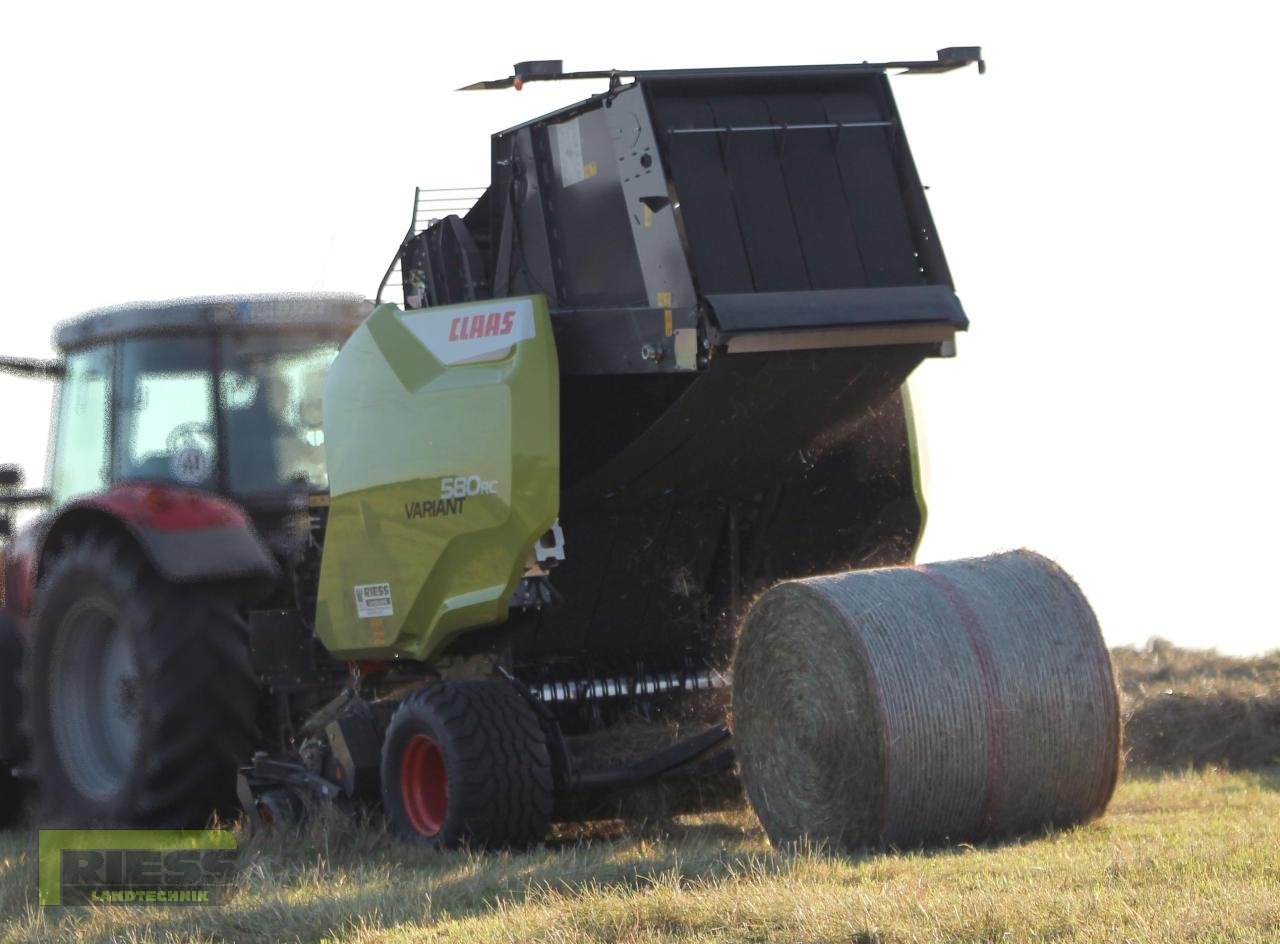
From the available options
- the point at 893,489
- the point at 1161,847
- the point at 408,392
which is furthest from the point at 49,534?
the point at 1161,847

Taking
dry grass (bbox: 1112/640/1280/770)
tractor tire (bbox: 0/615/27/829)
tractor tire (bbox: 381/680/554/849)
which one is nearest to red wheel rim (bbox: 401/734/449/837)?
tractor tire (bbox: 381/680/554/849)

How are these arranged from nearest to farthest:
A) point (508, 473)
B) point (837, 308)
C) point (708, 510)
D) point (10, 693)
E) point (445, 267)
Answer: point (837, 308), point (508, 473), point (708, 510), point (445, 267), point (10, 693)

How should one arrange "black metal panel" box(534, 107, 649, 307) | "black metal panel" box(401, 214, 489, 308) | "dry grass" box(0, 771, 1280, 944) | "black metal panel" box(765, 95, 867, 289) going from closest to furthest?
1. "dry grass" box(0, 771, 1280, 944)
2. "black metal panel" box(765, 95, 867, 289)
3. "black metal panel" box(534, 107, 649, 307)
4. "black metal panel" box(401, 214, 489, 308)

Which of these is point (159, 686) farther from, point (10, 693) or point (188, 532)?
point (10, 693)

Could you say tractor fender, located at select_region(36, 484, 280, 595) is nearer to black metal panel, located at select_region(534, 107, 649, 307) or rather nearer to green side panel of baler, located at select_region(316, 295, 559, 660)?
green side panel of baler, located at select_region(316, 295, 559, 660)

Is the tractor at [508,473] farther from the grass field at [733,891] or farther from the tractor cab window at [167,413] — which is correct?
the grass field at [733,891]

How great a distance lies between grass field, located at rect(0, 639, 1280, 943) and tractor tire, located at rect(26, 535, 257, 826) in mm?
624

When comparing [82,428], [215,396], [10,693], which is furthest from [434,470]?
[10,693]

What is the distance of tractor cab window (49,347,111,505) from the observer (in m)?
9.27

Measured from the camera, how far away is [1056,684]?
7.06 m

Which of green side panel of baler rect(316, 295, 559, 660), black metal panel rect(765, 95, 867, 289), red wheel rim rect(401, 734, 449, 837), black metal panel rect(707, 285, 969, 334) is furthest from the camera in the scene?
red wheel rim rect(401, 734, 449, 837)

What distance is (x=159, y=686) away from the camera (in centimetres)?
833

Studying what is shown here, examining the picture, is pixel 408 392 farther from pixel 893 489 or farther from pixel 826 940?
pixel 826 940

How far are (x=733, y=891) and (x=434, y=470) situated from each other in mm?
2580
